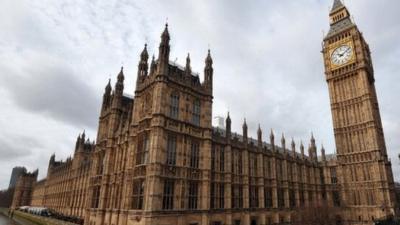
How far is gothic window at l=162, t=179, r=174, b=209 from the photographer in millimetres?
34656

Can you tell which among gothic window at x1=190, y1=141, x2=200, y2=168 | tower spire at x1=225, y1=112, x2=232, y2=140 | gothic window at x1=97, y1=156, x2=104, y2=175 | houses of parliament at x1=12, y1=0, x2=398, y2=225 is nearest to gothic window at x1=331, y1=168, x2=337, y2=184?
houses of parliament at x1=12, y1=0, x2=398, y2=225

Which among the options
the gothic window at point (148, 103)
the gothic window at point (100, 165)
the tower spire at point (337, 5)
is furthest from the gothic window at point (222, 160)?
the tower spire at point (337, 5)

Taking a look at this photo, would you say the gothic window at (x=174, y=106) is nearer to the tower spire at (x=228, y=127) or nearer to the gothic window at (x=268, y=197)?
the tower spire at (x=228, y=127)

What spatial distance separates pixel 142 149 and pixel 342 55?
66466mm

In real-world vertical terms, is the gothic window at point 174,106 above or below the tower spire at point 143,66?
below

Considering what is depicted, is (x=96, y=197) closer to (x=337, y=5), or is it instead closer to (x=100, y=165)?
(x=100, y=165)

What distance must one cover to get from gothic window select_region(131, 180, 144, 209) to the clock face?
6709 centimetres

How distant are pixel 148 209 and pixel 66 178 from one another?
7345cm

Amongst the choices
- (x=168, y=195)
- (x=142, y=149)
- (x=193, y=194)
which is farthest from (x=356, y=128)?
(x=142, y=149)

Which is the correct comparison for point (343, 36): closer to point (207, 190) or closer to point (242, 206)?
point (242, 206)

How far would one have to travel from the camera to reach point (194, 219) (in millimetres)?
36969

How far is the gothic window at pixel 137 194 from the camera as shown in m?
35.5

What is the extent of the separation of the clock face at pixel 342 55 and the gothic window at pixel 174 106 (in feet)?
191

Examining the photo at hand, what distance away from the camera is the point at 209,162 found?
4066 cm
